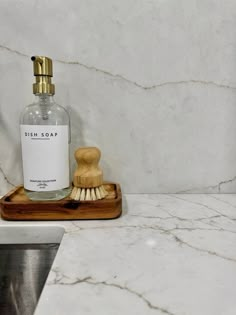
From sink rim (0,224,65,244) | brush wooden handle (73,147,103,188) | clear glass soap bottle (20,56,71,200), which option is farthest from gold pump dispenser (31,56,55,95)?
sink rim (0,224,65,244)

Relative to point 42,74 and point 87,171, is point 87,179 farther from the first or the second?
point 42,74

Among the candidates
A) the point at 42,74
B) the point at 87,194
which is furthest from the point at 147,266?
the point at 42,74

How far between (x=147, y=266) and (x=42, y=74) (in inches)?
13.1

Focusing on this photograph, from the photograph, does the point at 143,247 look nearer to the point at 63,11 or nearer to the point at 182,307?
the point at 182,307

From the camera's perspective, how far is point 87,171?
0.45 metres

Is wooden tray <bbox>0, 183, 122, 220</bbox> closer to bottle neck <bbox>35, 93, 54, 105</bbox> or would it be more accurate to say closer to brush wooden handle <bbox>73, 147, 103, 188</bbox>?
brush wooden handle <bbox>73, 147, 103, 188</bbox>

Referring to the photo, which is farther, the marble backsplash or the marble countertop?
the marble backsplash

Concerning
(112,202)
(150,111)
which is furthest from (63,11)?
(112,202)

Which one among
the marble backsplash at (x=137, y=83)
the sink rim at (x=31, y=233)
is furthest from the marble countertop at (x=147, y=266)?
the marble backsplash at (x=137, y=83)

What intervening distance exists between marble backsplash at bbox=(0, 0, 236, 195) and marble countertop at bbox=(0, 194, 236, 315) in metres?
0.13

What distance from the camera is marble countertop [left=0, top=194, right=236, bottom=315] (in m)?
0.23

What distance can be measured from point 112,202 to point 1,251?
0.68 feet

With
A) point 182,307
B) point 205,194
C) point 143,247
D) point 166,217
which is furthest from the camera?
point 205,194

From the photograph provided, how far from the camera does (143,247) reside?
13.1 inches
